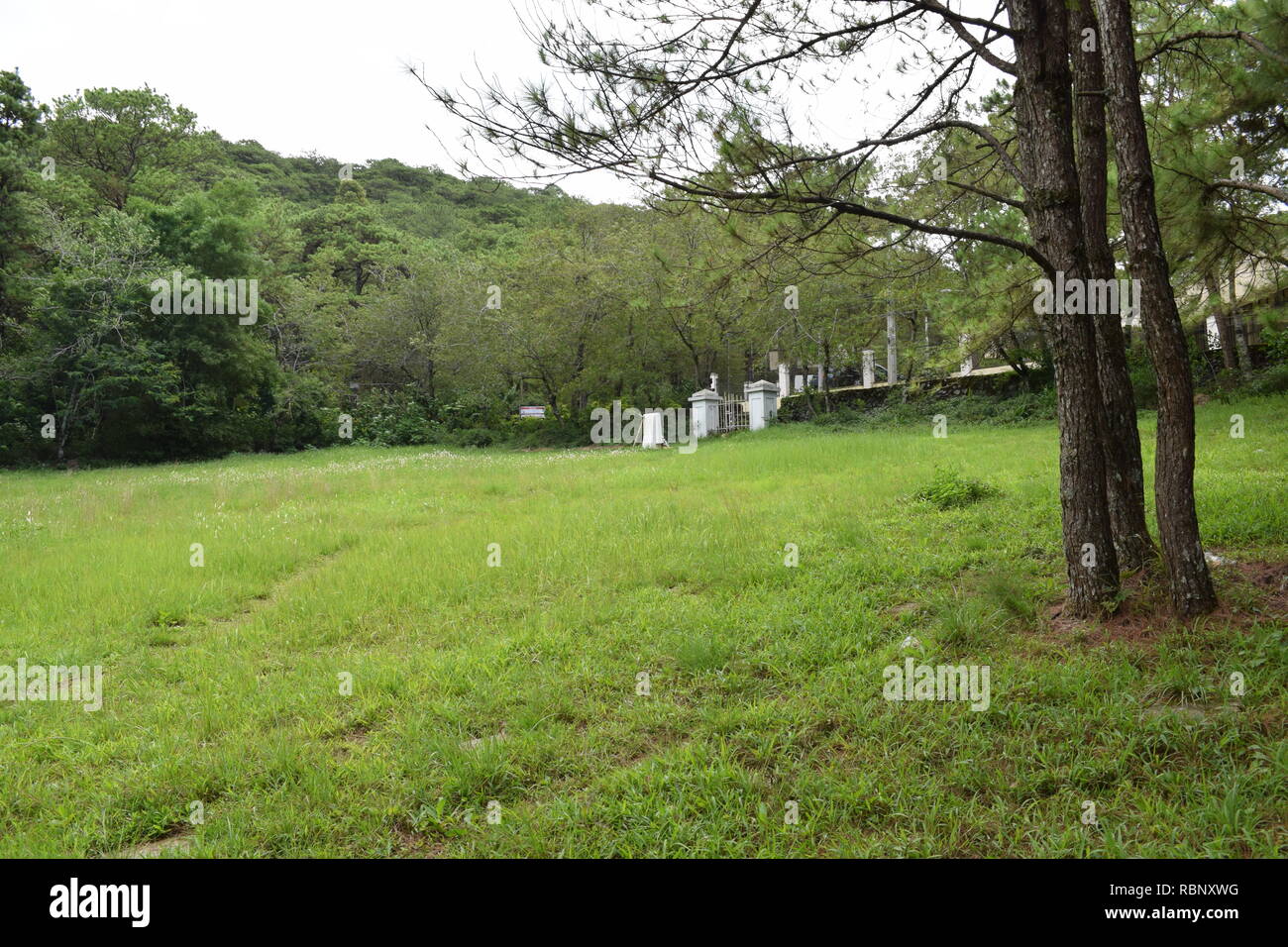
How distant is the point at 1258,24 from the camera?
5.44 metres

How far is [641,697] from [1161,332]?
11.6ft

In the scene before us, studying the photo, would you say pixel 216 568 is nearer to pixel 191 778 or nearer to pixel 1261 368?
pixel 191 778

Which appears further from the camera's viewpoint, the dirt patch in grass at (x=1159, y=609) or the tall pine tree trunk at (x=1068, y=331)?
the tall pine tree trunk at (x=1068, y=331)

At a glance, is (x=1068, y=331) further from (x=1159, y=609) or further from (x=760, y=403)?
(x=760, y=403)

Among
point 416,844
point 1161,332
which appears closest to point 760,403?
point 1161,332

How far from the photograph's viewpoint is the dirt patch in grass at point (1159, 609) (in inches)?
150

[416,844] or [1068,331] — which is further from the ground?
[1068,331]

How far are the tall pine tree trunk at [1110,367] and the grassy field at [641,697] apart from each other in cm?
62

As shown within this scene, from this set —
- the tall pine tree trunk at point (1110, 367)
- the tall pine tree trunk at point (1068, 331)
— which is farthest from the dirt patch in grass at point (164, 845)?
the tall pine tree trunk at point (1110, 367)

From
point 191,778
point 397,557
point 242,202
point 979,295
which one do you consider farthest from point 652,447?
point 242,202

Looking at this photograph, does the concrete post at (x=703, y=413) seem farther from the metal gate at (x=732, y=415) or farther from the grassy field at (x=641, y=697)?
the grassy field at (x=641, y=697)

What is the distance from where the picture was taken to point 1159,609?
3.98 metres
